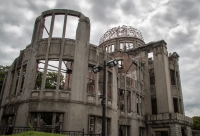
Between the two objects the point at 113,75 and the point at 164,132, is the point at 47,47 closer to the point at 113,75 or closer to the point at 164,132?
the point at 113,75

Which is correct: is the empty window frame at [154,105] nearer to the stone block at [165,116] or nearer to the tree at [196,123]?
the stone block at [165,116]

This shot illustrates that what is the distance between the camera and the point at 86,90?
15180mm

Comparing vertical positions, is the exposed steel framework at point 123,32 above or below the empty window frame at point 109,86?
above

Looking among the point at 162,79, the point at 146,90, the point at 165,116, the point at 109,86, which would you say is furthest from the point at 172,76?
the point at 109,86

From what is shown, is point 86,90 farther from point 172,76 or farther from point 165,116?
point 172,76

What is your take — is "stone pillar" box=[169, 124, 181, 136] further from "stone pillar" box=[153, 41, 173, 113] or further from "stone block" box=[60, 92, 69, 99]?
"stone block" box=[60, 92, 69, 99]

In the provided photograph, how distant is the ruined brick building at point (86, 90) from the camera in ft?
46.1

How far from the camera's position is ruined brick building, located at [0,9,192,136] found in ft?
46.1

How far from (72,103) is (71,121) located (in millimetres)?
1337

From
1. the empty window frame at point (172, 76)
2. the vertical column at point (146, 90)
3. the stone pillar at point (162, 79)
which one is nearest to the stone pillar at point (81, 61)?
the stone pillar at point (162, 79)

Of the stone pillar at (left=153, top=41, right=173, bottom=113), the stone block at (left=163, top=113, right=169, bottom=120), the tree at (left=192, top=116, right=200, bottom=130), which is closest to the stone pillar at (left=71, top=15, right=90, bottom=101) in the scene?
the stone block at (left=163, top=113, right=169, bottom=120)

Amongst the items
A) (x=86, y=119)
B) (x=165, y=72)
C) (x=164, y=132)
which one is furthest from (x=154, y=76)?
(x=86, y=119)

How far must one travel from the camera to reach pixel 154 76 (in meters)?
28.1

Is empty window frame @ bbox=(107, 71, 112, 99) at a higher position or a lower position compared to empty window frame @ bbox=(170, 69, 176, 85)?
lower
